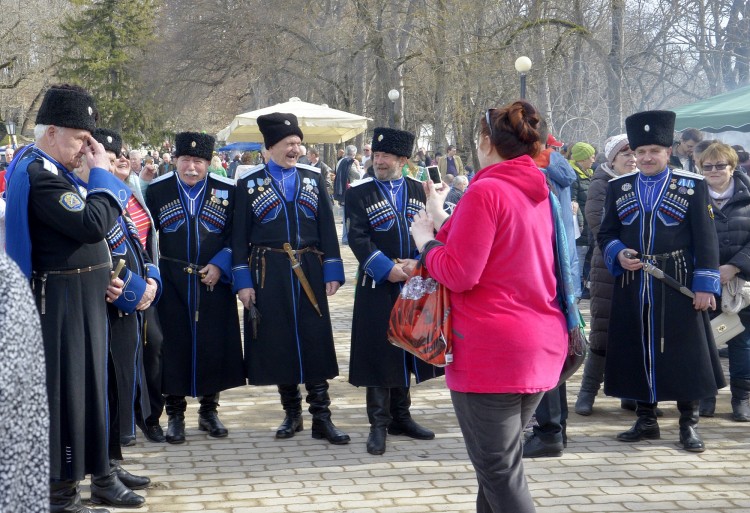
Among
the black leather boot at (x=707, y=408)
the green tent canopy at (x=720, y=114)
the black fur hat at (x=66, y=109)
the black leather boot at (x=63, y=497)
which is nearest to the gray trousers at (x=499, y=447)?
the black leather boot at (x=63, y=497)

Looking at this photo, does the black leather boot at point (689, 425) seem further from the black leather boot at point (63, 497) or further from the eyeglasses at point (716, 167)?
the black leather boot at point (63, 497)

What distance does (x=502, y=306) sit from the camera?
342 centimetres

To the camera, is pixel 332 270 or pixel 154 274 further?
pixel 332 270

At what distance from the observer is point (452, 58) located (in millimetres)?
25062

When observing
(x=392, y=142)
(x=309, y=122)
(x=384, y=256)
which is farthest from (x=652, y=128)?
(x=309, y=122)

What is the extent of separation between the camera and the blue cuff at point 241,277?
588 centimetres

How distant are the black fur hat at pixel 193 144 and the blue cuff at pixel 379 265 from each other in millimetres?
1234

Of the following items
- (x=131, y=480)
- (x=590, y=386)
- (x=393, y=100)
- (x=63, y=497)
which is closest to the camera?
(x=63, y=497)

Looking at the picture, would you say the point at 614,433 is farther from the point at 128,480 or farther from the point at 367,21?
the point at 367,21

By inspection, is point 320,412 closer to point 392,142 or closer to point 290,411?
point 290,411

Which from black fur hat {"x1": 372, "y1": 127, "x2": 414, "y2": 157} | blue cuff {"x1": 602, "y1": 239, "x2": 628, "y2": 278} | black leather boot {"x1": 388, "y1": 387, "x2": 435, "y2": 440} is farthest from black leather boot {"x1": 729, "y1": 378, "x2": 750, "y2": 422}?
black fur hat {"x1": 372, "y1": 127, "x2": 414, "y2": 157}

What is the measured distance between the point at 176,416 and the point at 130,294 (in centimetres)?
146

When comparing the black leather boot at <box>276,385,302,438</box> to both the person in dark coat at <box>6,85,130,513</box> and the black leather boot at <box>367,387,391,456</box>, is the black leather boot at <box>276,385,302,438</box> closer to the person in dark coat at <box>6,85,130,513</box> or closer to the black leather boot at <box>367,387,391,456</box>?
the black leather boot at <box>367,387,391,456</box>

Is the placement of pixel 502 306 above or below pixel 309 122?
below
